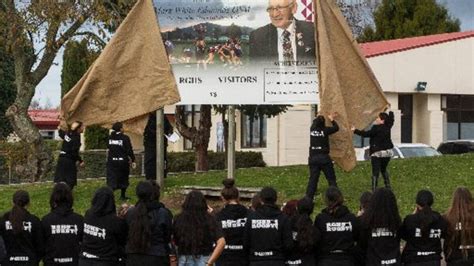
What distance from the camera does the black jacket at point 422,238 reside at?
11.2 m

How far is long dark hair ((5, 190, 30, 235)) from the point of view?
428 inches

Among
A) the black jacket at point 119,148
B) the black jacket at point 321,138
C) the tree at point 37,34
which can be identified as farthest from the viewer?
the tree at point 37,34

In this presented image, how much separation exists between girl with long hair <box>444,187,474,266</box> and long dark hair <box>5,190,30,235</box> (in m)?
4.56

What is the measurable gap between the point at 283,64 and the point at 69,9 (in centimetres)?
987

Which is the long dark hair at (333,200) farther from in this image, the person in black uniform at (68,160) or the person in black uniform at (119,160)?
the person in black uniform at (68,160)

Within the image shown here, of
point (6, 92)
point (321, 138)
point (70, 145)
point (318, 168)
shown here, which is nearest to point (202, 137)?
point (70, 145)

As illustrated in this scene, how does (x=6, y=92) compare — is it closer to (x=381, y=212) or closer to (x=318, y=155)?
(x=318, y=155)

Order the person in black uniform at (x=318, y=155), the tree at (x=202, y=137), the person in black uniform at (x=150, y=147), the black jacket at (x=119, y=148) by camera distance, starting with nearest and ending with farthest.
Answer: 1. the person in black uniform at (x=318, y=155)
2. the black jacket at (x=119, y=148)
3. the person in black uniform at (x=150, y=147)
4. the tree at (x=202, y=137)

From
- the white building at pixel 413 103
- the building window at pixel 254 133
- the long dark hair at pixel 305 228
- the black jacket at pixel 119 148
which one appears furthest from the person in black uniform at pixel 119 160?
the building window at pixel 254 133

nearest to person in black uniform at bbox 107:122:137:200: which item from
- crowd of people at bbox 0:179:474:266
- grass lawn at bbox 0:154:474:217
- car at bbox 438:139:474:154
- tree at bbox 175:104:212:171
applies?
grass lawn at bbox 0:154:474:217

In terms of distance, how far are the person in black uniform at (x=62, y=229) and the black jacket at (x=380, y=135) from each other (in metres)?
8.51

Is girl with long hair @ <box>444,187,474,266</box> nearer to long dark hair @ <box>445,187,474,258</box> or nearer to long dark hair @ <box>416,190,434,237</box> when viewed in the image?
long dark hair @ <box>445,187,474,258</box>

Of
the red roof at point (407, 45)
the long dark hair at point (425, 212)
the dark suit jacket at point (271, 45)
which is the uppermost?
the red roof at point (407, 45)

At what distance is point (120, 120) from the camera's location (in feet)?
51.3
